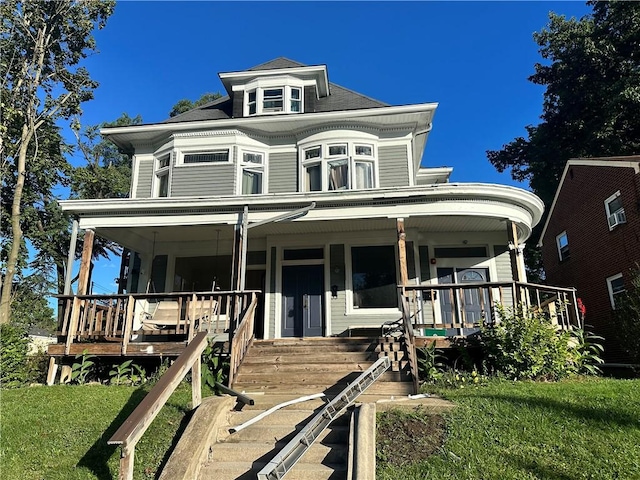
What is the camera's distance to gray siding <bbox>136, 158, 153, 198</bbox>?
1224 centimetres

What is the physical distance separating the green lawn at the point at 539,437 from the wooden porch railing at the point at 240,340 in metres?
3.21

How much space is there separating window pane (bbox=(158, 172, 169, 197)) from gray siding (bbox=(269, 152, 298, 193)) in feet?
9.18

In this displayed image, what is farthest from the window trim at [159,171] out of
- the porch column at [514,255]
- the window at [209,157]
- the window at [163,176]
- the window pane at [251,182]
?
the porch column at [514,255]

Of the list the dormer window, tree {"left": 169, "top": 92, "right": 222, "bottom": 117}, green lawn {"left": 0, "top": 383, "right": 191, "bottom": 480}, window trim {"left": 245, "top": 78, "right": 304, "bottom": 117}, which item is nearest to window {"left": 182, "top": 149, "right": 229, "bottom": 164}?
window trim {"left": 245, "top": 78, "right": 304, "bottom": 117}

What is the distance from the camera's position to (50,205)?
20.2m

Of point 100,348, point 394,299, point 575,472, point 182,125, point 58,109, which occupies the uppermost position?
point 58,109

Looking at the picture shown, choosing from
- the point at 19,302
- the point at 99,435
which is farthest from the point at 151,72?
the point at 99,435

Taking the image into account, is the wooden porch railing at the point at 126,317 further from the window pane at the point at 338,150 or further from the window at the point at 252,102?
the window at the point at 252,102

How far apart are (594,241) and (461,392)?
12.3 m

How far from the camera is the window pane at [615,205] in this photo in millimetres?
14039

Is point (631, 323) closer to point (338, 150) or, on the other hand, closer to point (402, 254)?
point (402, 254)

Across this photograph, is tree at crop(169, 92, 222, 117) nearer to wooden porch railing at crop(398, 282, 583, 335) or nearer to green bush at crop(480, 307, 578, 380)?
wooden porch railing at crop(398, 282, 583, 335)

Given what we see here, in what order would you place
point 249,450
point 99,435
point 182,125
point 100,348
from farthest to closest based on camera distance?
point 182,125 → point 100,348 → point 99,435 → point 249,450

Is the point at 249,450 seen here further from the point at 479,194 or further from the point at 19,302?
the point at 19,302
